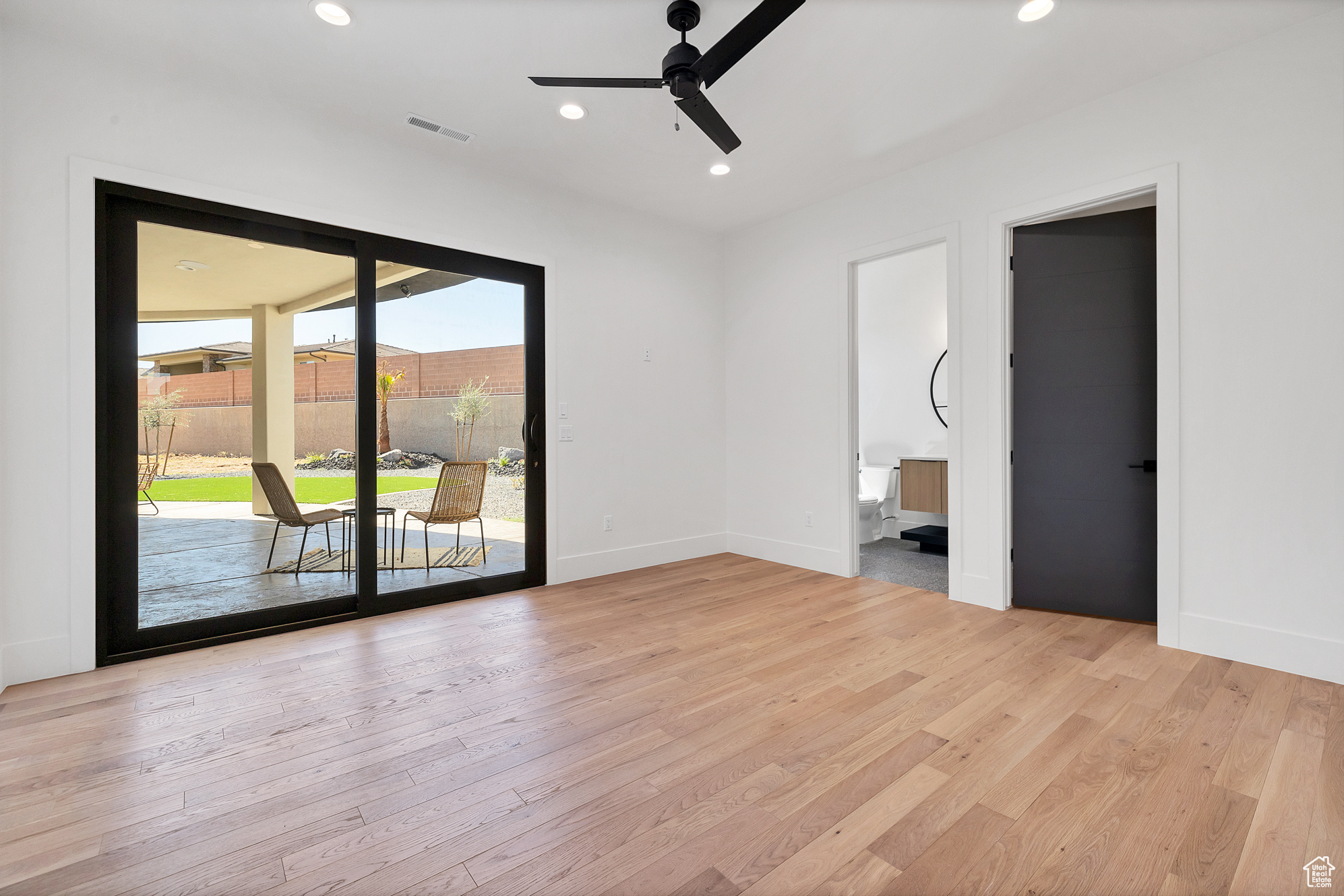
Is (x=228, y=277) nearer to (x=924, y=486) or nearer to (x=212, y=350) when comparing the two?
(x=212, y=350)

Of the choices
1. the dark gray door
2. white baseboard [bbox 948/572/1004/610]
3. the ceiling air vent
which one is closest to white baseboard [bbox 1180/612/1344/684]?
the dark gray door

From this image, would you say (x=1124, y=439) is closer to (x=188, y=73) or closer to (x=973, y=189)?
(x=973, y=189)

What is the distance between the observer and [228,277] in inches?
125

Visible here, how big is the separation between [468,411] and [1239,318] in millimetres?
4237

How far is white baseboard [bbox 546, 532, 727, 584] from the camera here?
4340 millimetres

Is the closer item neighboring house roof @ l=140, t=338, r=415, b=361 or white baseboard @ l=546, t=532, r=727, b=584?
neighboring house roof @ l=140, t=338, r=415, b=361

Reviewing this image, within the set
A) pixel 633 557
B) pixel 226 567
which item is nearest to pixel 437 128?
pixel 226 567

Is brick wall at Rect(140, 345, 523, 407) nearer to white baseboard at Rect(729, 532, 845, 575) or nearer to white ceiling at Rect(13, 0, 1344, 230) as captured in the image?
white ceiling at Rect(13, 0, 1344, 230)

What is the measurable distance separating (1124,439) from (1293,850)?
7.34 ft

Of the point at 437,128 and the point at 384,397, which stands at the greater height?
the point at 437,128

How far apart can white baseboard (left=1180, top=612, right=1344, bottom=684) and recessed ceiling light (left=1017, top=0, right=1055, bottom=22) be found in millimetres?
2877

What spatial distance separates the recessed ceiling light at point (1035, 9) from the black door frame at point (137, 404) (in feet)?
10.3

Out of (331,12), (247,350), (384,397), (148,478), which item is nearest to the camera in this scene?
(331,12)

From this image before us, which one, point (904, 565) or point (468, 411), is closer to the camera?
point (468, 411)
